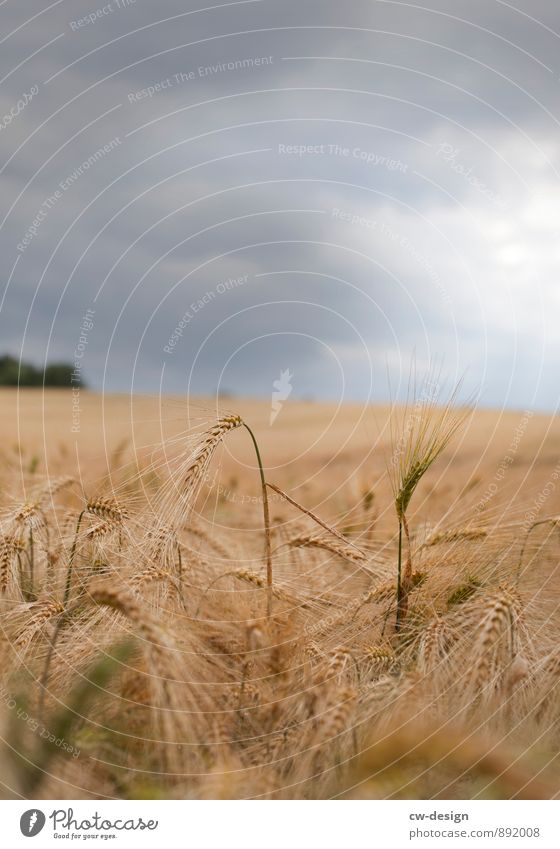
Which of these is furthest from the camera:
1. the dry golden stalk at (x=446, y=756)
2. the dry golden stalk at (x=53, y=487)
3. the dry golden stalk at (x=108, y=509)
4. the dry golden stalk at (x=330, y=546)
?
the dry golden stalk at (x=53, y=487)

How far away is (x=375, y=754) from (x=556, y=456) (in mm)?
6715

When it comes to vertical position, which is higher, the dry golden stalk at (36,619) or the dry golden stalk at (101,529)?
the dry golden stalk at (101,529)

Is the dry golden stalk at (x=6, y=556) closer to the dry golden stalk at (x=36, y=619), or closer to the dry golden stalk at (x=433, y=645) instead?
the dry golden stalk at (x=36, y=619)

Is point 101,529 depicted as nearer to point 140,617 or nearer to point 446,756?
point 140,617

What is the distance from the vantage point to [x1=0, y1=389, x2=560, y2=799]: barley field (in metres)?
2.18

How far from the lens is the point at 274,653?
2189 mm

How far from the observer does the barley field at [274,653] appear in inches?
85.7

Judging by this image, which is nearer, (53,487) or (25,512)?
(25,512)

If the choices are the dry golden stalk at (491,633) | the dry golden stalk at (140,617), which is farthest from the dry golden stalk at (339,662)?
the dry golden stalk at (140,617)

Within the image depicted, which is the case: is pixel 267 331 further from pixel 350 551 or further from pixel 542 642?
pixel 542 642

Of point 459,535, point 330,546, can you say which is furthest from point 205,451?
point 459,535

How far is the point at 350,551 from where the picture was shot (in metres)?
2.84
